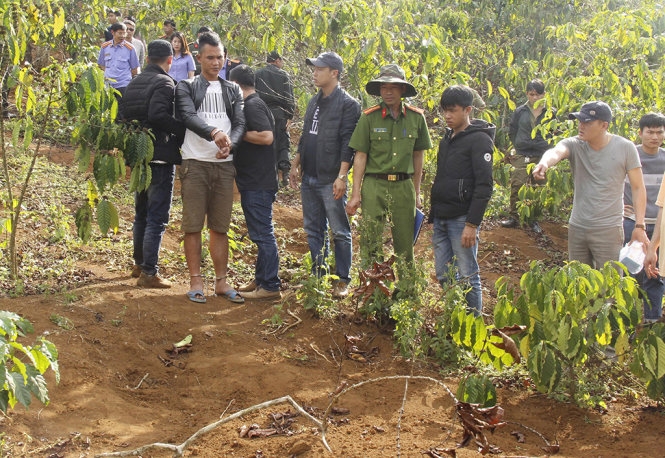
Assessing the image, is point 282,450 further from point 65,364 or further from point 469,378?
point 65,364

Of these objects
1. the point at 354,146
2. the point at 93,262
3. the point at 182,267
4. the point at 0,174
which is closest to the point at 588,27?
the point at 354,146

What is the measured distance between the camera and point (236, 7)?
8.50 m

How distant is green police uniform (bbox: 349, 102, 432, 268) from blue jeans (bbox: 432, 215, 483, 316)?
248 millimetres

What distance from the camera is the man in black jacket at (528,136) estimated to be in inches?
355

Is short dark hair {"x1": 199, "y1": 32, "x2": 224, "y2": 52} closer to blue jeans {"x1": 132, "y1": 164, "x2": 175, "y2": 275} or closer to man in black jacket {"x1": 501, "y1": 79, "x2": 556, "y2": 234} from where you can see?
blue jeans {"x1": 132, "y1": 164, "x2": 175, "y2": 275}

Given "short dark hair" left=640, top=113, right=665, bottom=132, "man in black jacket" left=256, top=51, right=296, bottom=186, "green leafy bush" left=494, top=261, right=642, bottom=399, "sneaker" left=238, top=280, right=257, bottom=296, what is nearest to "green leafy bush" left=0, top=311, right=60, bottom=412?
"green leafy bush" left=494, top=261, right=642, bottom=399

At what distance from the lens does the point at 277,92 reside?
26.9 ft

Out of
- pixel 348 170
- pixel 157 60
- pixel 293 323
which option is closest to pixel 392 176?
pixel 348 170

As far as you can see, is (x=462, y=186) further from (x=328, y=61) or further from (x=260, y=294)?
(x=260, y=294)

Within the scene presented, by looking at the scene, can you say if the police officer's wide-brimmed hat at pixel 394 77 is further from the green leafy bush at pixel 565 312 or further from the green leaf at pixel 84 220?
the green leaf at pixel 84 220

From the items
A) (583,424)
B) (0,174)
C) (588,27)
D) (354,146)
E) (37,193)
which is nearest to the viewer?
(583,424)

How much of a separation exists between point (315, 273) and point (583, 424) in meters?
2.20

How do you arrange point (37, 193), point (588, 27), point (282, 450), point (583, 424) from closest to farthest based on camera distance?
point (282, 450), point (583, 424), point (37, 193), point (588, 27)

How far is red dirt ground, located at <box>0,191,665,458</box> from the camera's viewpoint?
3.86m
